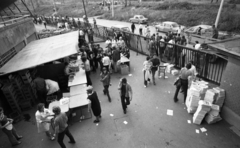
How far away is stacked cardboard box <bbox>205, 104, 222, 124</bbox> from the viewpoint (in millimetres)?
5055

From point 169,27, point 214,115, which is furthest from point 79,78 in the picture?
point 169,27

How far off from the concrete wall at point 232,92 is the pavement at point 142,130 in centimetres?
35

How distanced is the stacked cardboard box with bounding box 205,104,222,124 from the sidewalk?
162mm

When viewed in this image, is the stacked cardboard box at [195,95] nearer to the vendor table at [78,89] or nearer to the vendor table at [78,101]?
the vendor table at [78,101]

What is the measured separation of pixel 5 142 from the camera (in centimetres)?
525

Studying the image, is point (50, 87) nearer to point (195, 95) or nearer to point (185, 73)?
point (185, 73)

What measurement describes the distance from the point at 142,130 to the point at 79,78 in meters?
4.10

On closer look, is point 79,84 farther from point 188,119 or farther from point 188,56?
point 188,56

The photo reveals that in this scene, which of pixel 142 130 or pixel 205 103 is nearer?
pixel 205 103

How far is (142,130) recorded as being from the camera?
5199 millimetres

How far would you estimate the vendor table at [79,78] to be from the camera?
6.98 m

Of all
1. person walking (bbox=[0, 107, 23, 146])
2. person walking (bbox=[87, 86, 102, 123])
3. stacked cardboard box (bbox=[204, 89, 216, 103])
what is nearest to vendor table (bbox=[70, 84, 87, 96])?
person walking (bbox=[87, 86, 102, 123])

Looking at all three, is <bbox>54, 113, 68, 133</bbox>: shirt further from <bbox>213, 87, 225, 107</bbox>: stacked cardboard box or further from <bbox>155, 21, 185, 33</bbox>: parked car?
<bbox>155, 21, 185, 33</bbox>: parked car

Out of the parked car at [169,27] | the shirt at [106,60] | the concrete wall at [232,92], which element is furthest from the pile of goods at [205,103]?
the parked car at [169,27]
